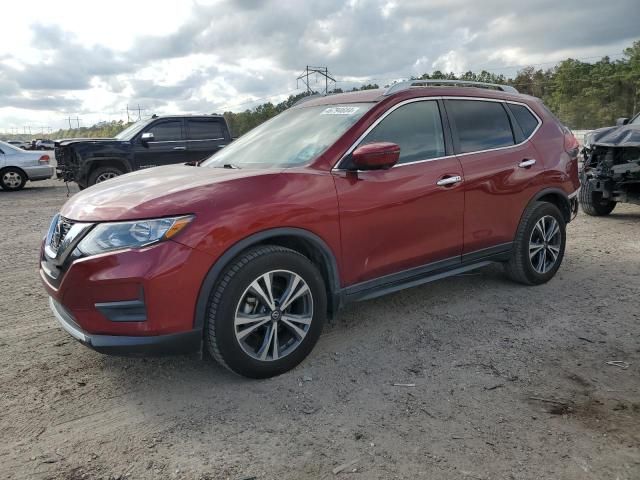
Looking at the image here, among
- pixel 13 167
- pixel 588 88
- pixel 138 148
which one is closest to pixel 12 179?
pixel 13 167

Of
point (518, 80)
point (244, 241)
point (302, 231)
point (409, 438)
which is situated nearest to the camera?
Result: point (409, 438)

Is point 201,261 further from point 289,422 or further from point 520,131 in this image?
point 520,131

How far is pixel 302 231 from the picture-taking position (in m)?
3.18

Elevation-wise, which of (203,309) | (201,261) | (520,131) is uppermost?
(520,131)

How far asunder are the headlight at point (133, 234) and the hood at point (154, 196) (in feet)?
0.13

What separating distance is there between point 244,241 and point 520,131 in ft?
9.92

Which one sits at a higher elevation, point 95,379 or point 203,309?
point 203,309

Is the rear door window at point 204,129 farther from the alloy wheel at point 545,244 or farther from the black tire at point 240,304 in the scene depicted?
the black tire at point 240,304

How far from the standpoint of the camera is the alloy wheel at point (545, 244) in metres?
4.73

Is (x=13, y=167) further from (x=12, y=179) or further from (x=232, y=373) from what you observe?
(x=232, y=373)

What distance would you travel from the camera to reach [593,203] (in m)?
8.16

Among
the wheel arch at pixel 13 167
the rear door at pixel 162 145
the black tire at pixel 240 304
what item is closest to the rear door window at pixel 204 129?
the rear door at pixel 162 145

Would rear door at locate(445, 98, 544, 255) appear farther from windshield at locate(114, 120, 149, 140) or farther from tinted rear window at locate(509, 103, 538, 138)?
windshield at locate(114, 120, 149, 140)

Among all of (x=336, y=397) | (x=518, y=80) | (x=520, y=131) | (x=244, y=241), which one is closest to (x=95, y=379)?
(x=244, y=241)
